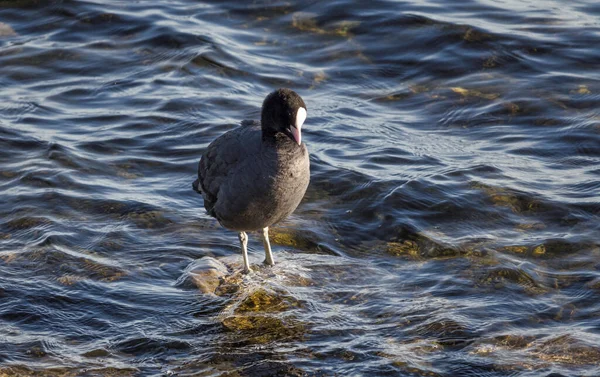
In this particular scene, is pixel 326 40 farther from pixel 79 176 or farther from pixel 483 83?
pixel 79 176

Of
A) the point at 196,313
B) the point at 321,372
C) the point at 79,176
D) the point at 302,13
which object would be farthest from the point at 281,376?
the point at 302,13

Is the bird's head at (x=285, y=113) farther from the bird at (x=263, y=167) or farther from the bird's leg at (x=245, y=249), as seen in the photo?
the bird's leg at (x=245, y=249)

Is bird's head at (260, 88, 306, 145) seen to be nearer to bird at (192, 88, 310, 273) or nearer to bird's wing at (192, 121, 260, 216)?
bird at (192, 88, 310, 273)

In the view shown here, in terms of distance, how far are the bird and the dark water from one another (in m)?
0.68

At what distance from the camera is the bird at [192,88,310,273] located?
24.0 feet

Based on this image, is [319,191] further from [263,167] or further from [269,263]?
[263,167]

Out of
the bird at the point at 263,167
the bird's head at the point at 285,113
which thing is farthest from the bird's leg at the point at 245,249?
the bird's head at the point at 285,113

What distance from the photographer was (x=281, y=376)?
646 centimetres

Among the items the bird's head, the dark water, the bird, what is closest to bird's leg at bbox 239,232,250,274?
the dark water

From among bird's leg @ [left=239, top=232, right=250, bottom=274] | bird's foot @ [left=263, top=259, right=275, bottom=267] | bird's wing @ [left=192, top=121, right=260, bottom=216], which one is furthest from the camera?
bird's foot @ [left=263, top=259, right=275, bottom=267]

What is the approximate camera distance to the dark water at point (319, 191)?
6.91 m

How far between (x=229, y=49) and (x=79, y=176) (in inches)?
162

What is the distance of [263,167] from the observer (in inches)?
292

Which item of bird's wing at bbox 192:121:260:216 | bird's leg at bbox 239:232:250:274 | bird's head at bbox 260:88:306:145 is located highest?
bird's head at bbox 260:88:306:145
